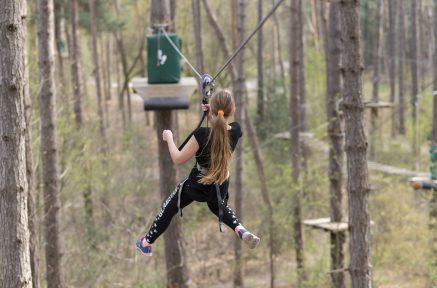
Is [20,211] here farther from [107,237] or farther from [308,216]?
[308,216]

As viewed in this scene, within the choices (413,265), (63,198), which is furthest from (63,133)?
(413,265)

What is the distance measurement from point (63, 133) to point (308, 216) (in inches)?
283

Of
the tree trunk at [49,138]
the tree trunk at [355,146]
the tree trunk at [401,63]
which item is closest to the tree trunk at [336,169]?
the tree trunk at [355,146]

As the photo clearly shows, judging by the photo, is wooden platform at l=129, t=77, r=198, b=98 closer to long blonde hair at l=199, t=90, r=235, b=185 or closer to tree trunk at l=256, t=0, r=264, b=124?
long blonde hair at l=199, t=90, r=235, b=185

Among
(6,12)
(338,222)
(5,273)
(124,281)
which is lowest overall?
(124,281)

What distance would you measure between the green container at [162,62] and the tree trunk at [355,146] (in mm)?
1879

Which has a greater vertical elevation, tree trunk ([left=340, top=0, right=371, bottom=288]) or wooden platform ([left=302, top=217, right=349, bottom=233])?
tree trunk ([left=340, top=0, right=371, bottom=288])

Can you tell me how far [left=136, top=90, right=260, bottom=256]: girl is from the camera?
4.61 metres

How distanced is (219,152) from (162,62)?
3681mm

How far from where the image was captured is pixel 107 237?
14984 millimetres

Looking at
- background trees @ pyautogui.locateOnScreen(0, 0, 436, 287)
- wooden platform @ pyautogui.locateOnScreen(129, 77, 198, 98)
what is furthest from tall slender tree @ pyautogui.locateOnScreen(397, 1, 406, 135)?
wooden platform @ pyautogui.locateOnScreen(129, 77, 198, 98)

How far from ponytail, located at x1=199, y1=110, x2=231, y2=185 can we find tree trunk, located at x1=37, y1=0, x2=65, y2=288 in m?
5.47

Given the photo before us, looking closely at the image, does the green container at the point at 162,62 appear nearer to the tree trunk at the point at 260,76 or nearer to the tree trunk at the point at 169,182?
the tree trunk at the point at 169,182

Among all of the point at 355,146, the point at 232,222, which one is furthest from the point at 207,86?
the point at 355,146
